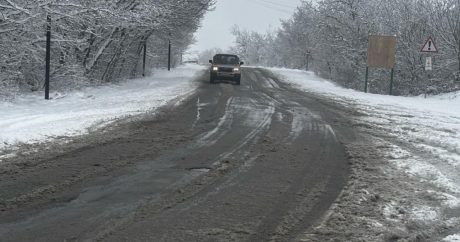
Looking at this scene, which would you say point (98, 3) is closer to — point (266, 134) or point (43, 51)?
point (43, 51)

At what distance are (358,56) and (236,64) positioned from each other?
31.9 feet

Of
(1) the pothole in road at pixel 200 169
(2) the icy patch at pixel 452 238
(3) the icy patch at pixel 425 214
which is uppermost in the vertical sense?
(1) the pothole in road at pixel 200 169

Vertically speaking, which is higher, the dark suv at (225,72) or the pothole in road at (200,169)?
the dark suv at (225,72)

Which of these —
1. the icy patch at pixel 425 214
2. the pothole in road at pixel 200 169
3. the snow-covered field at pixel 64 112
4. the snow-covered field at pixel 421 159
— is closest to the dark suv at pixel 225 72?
the snow-covered field at pixel 64 112

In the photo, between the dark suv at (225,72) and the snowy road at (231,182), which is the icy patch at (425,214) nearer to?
the snowy road at (231,182)

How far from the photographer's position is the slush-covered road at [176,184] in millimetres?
4871

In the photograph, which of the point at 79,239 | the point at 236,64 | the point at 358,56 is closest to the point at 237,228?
the point at 79,239

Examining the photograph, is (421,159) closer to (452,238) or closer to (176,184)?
(452,238)

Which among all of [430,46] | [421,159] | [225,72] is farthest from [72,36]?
[421,159]

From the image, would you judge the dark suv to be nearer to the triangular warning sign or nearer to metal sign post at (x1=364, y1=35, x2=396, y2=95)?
metal sign post at (x1=364, y1=35, x2=396, y2=95)

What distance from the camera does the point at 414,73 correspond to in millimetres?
28531

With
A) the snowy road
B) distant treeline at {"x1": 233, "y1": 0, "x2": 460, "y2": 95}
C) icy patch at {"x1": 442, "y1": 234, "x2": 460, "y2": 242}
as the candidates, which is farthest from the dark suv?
icy patch at {"x1": 442, "y1": 234, "x2": 460, "y2": 242}

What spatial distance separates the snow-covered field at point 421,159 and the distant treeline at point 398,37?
10.5 metres

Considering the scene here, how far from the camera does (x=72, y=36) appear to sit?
64.0ft
